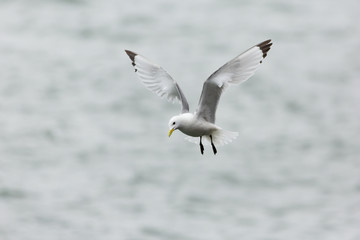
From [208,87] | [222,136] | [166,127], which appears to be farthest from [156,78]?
[166,127]

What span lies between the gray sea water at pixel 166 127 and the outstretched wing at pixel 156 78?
897cm

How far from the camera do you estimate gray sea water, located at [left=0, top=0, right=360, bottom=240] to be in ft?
58.6

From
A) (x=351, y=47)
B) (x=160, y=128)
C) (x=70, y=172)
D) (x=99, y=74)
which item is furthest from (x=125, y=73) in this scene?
(x=351, y=47)

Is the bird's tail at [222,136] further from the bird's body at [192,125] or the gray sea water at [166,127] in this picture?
the gray sea water at [166,127]

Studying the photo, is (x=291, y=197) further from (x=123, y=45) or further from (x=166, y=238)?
(x=123, y=45)

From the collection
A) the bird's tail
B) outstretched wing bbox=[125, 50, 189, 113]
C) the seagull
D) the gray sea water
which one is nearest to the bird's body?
the seagull

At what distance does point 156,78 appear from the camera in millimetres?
8367

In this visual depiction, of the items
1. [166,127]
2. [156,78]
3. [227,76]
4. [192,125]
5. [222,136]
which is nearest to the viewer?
[192,125]

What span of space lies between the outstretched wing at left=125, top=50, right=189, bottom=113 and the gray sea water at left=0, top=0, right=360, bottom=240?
29.4 ft

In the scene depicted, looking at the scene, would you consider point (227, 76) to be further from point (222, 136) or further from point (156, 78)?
point (156, 78)

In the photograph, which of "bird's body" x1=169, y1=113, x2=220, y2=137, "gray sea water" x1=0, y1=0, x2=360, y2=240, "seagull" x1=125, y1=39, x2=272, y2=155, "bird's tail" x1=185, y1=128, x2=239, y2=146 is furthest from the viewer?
"gray sea water" x1=0, y1=0, x2=360, y2=240

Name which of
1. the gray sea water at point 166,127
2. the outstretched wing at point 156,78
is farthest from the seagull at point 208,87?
the gray sea water at point 166,127

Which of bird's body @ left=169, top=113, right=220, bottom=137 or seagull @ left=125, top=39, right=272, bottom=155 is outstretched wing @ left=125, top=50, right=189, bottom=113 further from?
bird's body @ left=169, top=113, right=220, bottom=137

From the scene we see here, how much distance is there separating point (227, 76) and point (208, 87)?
0.26 m
